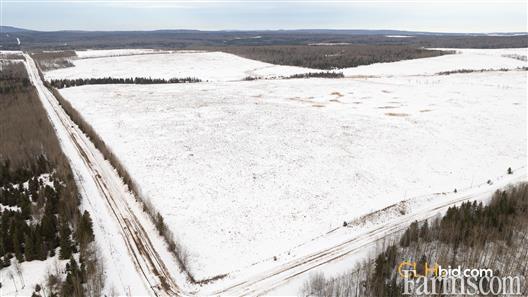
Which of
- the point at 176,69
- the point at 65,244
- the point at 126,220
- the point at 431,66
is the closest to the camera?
the point at 65,244

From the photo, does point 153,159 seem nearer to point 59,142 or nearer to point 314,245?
point 59,142

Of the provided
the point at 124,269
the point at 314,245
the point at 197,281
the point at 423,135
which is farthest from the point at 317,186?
the point at 423,135

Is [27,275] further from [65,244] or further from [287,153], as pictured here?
[287,153]
